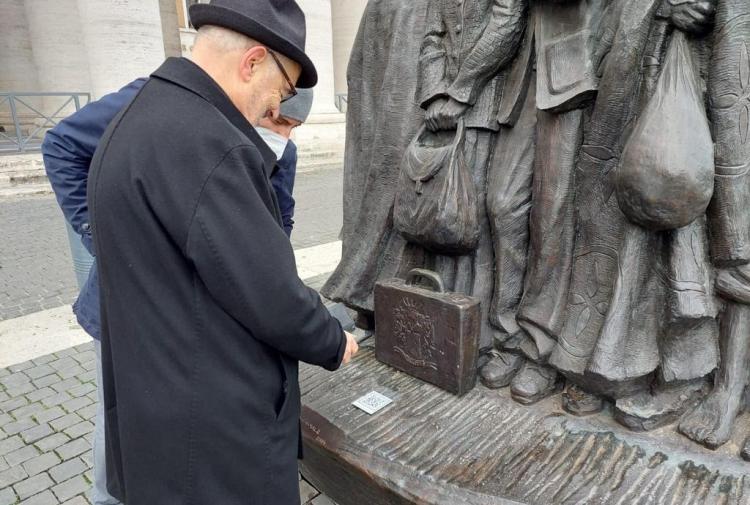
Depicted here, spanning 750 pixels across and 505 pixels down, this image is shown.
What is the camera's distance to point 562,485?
1673 millimetres

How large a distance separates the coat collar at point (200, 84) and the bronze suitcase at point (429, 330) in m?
1.04

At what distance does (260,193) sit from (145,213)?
244 mm

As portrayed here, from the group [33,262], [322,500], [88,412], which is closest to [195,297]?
[322,500]

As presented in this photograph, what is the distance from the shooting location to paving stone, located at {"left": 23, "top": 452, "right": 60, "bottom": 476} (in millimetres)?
2475

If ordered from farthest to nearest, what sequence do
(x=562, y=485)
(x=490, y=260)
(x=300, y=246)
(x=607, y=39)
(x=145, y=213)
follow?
(x=300, y=246) → (x=490, y=260) → (x=607, y=39) → (x=562, y=485) → (x=145, y=213)

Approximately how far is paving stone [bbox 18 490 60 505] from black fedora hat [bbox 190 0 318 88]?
6.80ft

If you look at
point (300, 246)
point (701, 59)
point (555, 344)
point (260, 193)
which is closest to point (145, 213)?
point (260, 193)

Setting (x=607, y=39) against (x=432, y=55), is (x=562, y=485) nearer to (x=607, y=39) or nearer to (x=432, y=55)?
(x=607, y=39)

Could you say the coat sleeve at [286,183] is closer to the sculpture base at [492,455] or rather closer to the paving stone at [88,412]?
the sculpture base at [492,455]

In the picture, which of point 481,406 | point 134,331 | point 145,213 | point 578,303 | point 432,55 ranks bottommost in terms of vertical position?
point 481,406

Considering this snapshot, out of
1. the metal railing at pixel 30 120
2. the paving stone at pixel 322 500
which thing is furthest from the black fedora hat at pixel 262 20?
the metal railing at pixel 30 120

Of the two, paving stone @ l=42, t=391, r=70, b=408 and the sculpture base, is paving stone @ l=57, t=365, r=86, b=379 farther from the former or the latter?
the sculpture base

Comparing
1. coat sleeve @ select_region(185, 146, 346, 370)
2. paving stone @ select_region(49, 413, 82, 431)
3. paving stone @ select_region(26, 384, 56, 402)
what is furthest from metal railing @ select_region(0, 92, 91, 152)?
coat sleeve @ select_region(185, 146, 346, 370)

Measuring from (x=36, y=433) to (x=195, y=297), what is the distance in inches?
84.9
